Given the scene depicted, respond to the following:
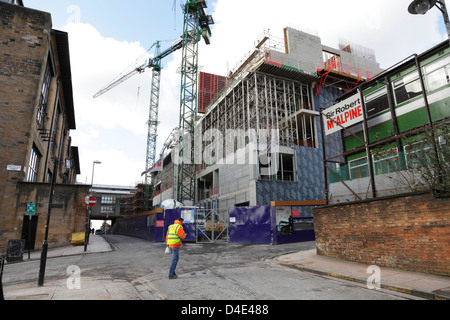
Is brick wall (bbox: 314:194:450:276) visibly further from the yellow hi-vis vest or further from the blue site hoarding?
the yellow hi-vis vest

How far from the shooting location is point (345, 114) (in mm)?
14016

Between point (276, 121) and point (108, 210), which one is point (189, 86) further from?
point (108, 210)

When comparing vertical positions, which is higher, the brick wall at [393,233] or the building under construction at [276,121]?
the building under construction at [276,121]

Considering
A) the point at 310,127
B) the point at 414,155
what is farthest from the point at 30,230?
the point at 310,127

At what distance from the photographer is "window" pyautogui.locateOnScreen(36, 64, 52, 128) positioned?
2185 centimetres

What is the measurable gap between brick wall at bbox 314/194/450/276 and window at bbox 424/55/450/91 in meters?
7.03

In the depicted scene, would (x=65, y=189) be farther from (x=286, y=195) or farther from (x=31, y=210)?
(x=286, y=195)

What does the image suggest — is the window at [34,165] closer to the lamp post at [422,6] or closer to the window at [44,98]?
the window at [44,98]

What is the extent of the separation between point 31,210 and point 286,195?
2059 centimetres

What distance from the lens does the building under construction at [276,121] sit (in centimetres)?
2767

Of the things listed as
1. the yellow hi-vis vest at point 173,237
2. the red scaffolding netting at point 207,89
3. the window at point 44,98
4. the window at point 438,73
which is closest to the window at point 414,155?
the window at point 438,73

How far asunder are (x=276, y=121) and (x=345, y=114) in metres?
16.3

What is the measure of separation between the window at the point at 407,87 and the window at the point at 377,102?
2.07 ft

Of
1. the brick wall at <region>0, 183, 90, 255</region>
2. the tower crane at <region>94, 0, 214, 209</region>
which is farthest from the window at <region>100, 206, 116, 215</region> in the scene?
the brick wall at <region>0, 183, 90, 255</region>
